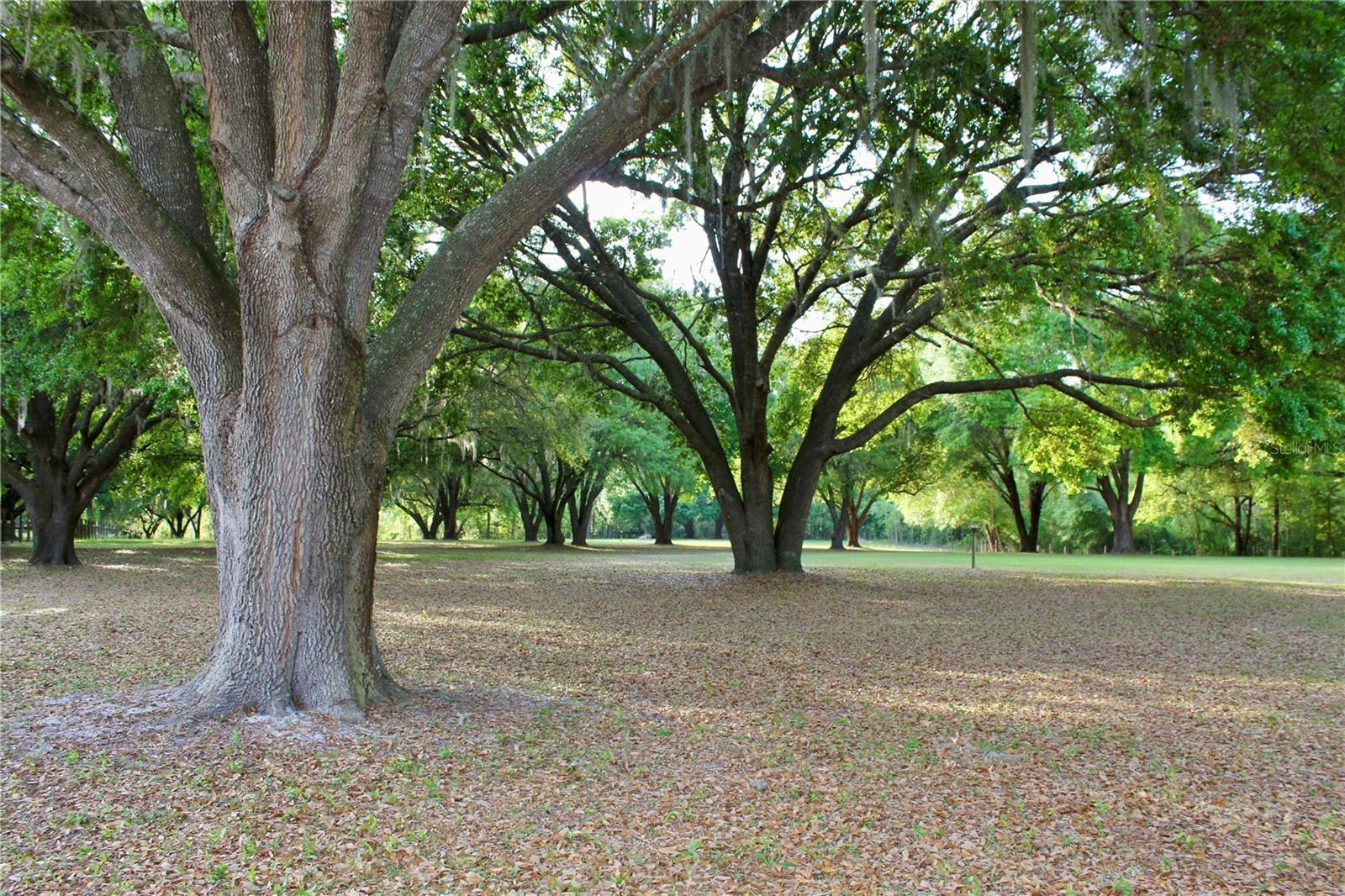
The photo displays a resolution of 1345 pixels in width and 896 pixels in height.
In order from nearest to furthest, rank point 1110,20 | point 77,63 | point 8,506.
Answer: point 77,63, point 1110,20, point 8,506

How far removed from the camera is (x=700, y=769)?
417 cm

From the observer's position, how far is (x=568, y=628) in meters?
8.68

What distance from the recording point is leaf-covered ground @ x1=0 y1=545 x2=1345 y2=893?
306cm

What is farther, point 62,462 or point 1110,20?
point 62,462

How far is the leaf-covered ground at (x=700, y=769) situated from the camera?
10.0ft

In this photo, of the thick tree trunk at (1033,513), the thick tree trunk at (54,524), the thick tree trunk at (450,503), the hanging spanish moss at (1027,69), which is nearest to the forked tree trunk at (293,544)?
the hanging spanish moss at (1027,69)

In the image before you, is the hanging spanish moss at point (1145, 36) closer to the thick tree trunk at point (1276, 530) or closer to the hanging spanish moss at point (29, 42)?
the hanging spanish moss at point (29, 42)

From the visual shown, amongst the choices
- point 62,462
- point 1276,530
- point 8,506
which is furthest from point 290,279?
point 1276,530

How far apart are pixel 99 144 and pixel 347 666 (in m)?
3.28

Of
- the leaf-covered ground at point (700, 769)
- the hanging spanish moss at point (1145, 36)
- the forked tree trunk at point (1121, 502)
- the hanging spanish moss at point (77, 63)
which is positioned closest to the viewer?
the leaf-covered ground at point (700, 769)

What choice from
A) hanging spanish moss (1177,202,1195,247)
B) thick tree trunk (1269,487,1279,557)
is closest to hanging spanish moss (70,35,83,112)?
hanging spanish moss (1177,202,1195,247)

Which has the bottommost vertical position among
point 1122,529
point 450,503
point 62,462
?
point 1122,529

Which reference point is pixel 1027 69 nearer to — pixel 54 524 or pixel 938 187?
pixel 938 187

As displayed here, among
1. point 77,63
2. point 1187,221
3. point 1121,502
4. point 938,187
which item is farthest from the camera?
point 1121,502
